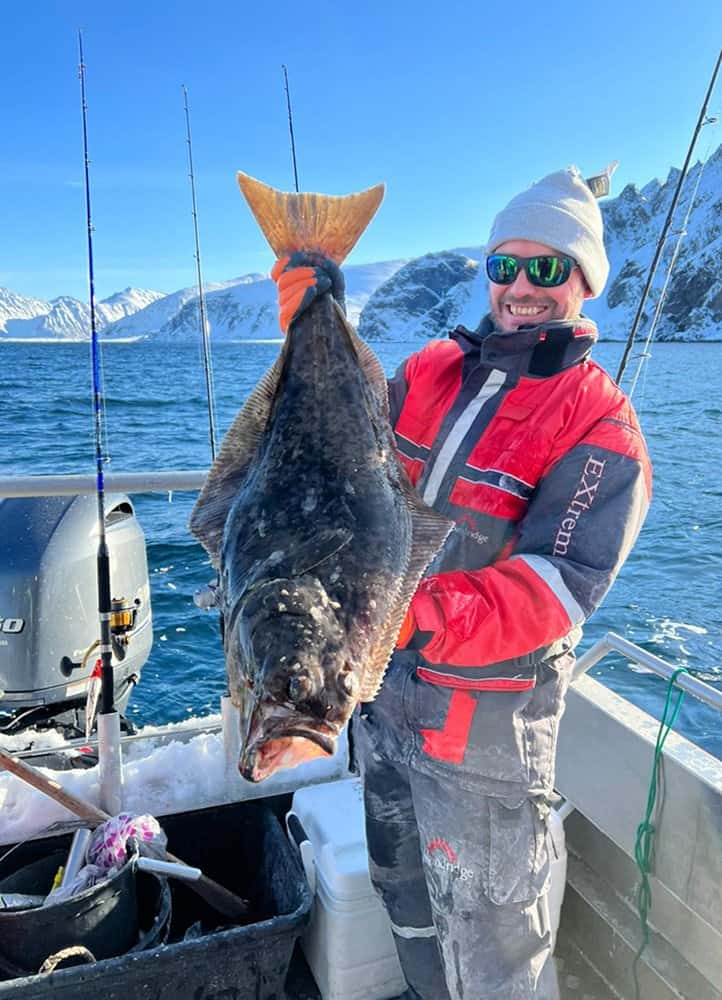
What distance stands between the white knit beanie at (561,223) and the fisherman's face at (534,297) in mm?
29

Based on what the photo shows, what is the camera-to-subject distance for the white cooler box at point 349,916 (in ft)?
8.78

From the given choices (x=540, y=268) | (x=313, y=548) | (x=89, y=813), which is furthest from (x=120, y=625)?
(x=540, y=268)

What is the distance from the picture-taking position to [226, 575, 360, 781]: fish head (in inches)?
55.3

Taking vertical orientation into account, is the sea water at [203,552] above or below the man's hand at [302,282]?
below

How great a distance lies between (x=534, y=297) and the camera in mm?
2262

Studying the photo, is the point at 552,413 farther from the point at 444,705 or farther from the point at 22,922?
the point at 22,922

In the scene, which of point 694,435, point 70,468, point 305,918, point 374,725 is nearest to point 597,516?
point 374,725

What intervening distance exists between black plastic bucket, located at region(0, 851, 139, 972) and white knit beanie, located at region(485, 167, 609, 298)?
246 cm

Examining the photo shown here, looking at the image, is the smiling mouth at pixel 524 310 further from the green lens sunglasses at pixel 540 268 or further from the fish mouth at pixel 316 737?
the fish mouth at pixel 316 737

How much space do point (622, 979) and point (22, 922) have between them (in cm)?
218

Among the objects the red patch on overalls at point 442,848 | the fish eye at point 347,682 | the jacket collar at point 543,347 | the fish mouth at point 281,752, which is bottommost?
the red patch on overalls at point 442,848

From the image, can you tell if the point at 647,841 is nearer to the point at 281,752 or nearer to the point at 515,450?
the point at 515,450

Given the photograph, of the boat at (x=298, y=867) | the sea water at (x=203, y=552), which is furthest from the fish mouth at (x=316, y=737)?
the sea water at (x=203, y=552)

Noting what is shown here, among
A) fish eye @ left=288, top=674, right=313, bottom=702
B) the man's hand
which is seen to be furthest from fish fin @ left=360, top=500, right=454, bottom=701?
the man's hand
